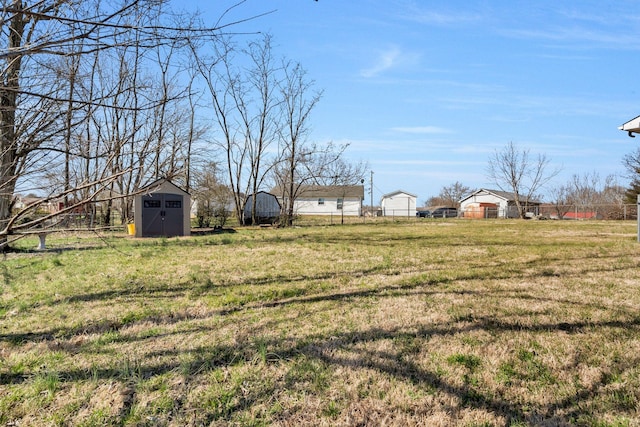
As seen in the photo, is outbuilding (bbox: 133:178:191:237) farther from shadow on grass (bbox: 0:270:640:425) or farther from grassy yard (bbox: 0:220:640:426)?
shadow on grass (bbox: 0:270:640:425)

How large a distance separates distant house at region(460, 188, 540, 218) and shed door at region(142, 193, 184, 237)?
3478cm

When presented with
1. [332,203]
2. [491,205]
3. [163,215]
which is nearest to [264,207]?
[163,215]

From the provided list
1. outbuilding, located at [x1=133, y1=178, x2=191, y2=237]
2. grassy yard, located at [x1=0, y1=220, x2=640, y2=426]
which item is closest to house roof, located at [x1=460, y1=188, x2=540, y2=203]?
outbuilding, located at [x1=133, y1=178, x2=191, y2=237]

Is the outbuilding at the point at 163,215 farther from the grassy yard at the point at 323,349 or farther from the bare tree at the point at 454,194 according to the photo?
the bare tree at the point at 454,194

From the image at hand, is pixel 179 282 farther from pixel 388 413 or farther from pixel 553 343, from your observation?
pixel 553 343

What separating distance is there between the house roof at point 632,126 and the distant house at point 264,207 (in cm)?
2081

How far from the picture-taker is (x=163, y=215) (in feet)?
54.9

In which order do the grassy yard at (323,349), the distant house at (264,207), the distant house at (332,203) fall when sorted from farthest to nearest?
the distant house at (332,203)
the distant house at (264,207)
the grassy yard at (323,349)

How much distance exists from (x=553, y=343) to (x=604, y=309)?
4.72ft

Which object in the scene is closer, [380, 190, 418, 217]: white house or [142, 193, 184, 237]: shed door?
[142, 193, 184, 237]: shed door

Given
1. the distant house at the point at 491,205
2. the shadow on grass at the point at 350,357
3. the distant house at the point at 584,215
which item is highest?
the distant house at the point at 491,205

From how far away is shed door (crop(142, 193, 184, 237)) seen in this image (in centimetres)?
1648

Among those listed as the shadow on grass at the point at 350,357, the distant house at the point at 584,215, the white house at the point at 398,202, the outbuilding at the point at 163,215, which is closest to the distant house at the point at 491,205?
the distant house at the point at 584,215

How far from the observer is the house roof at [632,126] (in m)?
9.78
